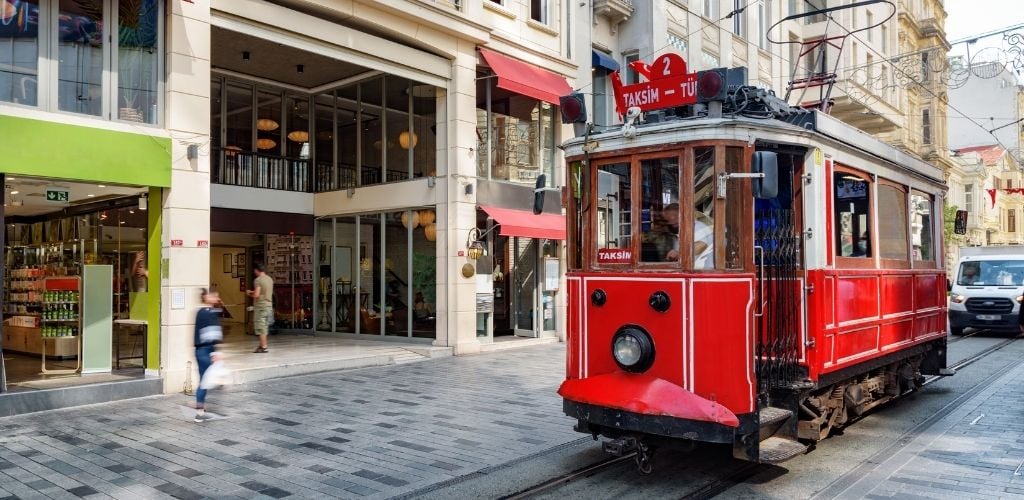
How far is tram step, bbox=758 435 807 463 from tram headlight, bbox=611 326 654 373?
3.68ft

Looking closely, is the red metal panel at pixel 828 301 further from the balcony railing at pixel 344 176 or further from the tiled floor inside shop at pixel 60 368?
the balcony railing at pixel 344 176

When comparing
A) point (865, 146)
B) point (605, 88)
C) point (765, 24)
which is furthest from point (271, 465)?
point (765, 24)

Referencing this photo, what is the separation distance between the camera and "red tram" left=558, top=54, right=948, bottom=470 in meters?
5.70

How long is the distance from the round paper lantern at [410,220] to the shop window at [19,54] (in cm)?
753

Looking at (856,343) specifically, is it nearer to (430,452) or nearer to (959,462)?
(959,462)

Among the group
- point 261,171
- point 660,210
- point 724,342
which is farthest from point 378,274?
point 724,342

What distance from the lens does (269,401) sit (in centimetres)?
984

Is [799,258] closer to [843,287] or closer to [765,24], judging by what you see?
[843,287]

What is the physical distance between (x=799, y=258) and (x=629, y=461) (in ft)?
7.92

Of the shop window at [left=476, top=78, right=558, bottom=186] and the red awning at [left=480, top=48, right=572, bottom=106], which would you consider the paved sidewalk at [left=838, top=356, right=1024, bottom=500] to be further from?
the shop window at [left=476, top=78, right=558, bottom=186]

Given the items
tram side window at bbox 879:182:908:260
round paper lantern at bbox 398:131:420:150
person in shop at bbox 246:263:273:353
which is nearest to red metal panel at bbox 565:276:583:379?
tram side window at bbox 879:182:908:260

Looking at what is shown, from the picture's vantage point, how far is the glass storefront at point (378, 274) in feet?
50.6

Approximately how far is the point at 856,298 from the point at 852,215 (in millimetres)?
833

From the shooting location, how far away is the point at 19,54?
920cm
